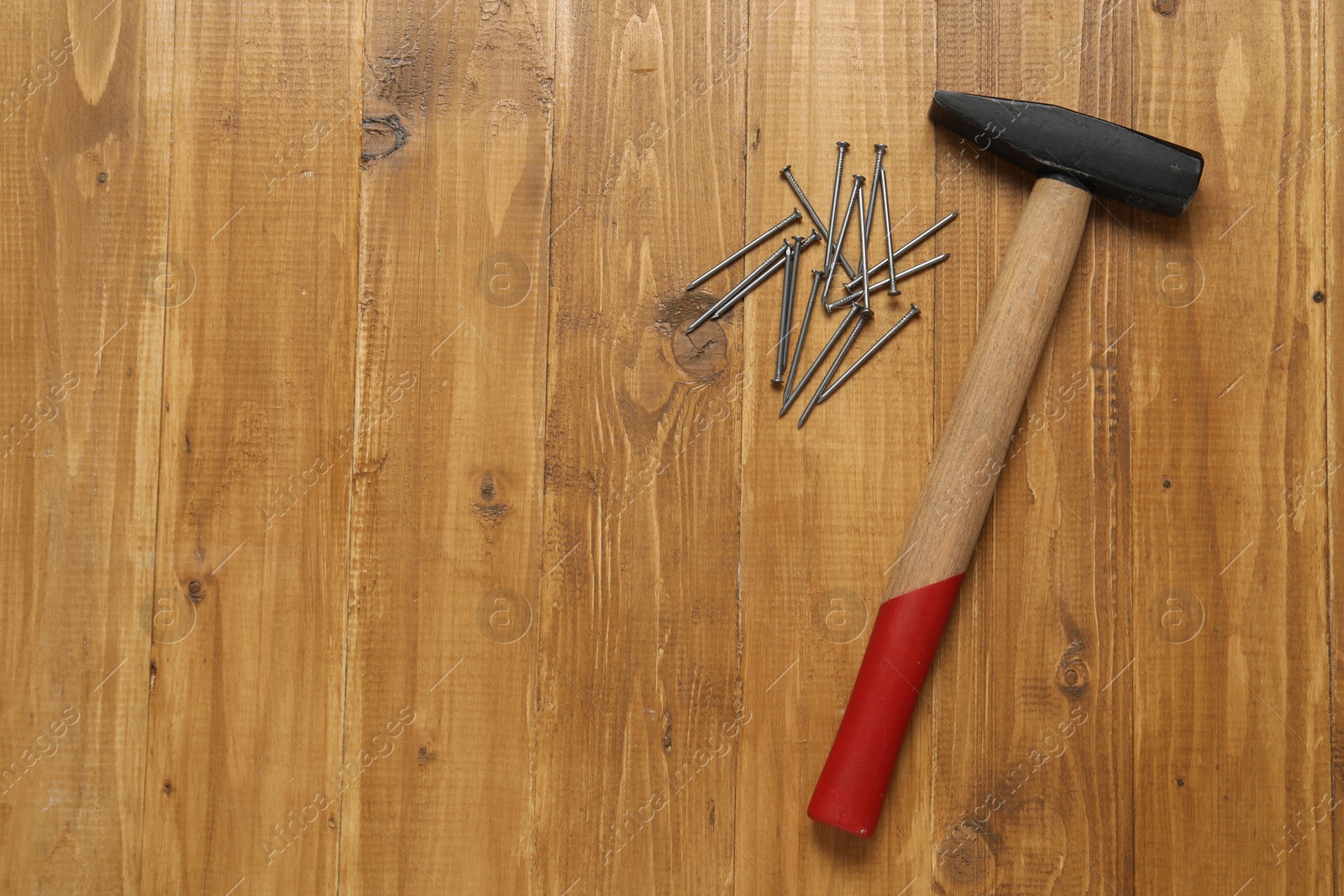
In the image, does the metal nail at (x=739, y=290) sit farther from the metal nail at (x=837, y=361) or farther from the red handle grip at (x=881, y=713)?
the red handle grip at (x=881, y=713)

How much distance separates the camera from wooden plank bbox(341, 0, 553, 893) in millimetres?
1449

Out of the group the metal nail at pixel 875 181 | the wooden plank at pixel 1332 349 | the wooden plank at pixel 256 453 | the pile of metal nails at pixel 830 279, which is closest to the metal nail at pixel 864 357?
the pile of metal nails at pixel 830 279

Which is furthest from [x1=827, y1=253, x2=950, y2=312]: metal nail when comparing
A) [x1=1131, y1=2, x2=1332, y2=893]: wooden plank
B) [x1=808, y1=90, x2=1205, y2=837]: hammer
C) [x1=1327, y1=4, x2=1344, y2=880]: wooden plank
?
[x1=1327, y1=4, x2=1344, y2=880]: wooden plank

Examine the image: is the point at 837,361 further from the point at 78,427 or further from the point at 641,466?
the point at 78,427

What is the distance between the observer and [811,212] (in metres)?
1.49

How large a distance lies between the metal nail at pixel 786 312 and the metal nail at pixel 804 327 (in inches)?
0.5

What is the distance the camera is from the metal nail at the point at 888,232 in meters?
1.48

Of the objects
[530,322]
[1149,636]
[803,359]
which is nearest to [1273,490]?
[1149,636]

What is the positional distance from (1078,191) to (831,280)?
16.0 inches

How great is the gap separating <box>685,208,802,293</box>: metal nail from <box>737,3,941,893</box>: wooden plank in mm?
22

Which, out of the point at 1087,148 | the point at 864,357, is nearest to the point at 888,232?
the point at 864,357

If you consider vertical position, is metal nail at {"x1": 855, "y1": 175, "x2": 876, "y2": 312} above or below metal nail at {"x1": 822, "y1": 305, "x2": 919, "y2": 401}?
above

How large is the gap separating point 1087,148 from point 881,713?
3.08 ft

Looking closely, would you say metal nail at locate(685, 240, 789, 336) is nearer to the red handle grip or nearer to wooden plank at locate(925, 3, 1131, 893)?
wooden plank at locate(925, 3, 1131, 893)
